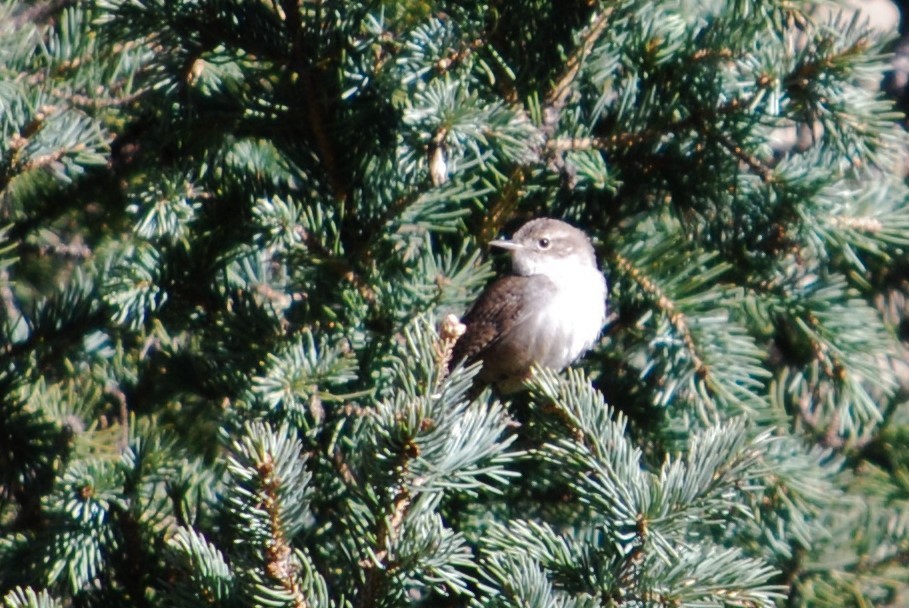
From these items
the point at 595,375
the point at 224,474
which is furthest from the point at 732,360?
the point at 224,474

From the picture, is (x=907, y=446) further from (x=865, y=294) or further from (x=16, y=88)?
(x=16, y=88)

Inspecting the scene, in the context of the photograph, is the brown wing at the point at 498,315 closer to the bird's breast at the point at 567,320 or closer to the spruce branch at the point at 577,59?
the bird's breast at the point at 567,320

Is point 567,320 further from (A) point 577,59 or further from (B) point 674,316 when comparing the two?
(A) point 577,59

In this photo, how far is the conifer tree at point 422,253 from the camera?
2311 millimetres

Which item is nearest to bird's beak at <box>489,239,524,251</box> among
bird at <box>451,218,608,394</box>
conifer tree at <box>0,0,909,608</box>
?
bird at <box>451,218,608,394</box>

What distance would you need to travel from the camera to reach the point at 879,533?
2955 millimetres

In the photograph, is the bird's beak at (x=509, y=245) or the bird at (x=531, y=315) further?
the bird at (x=531, y=315)

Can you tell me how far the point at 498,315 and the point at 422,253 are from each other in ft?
4.61

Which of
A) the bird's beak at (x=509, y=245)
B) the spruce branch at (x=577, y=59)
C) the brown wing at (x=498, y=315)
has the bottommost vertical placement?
the brown wing at (x=498, y=315)

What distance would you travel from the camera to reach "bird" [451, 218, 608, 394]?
3473 mm

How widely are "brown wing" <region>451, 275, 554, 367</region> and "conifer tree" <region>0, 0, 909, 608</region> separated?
871 millimetres

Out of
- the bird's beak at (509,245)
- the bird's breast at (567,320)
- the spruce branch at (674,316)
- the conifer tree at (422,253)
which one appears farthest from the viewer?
the bird's breast at (567,320)

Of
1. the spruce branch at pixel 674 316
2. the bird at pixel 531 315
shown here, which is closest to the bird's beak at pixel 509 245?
the bird at pixel 531 315

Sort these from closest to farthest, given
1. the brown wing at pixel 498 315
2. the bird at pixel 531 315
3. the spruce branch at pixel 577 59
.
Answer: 1. the spruce branch at pixel 577 59
2. the bird at pixel 531 315
3. the brown wing at pixel 498 315
